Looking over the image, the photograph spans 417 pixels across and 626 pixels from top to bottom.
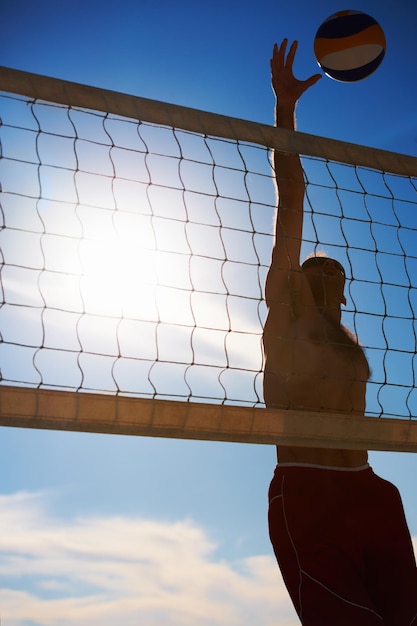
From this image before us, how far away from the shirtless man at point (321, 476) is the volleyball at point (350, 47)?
103cm

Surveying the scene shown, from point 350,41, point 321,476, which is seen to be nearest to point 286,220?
point 321,476

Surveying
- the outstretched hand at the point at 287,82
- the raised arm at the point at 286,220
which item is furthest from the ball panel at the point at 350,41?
the raised arm at the point at 286,220

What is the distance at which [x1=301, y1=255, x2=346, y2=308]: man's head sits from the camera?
417 cm

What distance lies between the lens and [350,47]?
5301 mm

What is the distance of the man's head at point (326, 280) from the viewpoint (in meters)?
4.17

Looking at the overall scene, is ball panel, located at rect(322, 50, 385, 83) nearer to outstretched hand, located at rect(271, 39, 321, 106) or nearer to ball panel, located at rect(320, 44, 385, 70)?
ball panel, located at rect(320, 44, 385, 70)

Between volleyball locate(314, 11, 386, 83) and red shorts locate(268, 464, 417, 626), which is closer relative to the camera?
red shorts locate(268, 464, 417, 626)

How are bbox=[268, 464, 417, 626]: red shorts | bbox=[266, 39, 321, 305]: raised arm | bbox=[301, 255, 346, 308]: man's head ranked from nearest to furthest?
bbox=[268, 464, 417, 626]: red shorts < bbox=[266, 39, 321, 305]: raised arm < bbox=[301, 255, 346, 308]: man's head

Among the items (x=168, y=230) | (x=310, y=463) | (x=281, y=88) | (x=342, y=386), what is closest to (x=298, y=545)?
(x=310, y=463)

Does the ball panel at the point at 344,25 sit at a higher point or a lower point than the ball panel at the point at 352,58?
higher

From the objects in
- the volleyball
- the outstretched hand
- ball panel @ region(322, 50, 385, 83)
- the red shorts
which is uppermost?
the volleyball

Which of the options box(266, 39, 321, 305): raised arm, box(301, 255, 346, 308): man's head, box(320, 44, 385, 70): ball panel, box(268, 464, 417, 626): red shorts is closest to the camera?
box(268, 464, 417, 626): red shorts

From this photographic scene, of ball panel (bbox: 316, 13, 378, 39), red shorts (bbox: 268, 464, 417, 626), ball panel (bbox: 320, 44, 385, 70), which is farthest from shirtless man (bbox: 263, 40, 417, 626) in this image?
ball panel (bbox: 316, 13, 378, 39)

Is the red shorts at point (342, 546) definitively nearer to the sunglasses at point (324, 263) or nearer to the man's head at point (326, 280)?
the man's head at point (326, 280)
